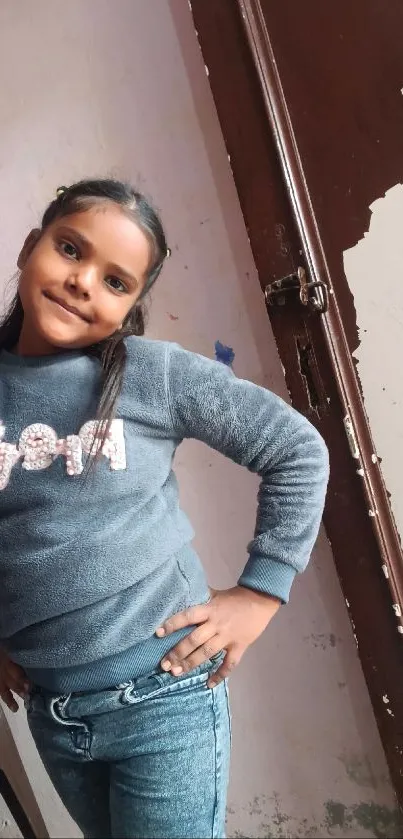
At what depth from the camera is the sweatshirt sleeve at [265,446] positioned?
755mm

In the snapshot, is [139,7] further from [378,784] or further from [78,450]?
[378,784]

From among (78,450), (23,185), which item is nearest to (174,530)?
(78,450)

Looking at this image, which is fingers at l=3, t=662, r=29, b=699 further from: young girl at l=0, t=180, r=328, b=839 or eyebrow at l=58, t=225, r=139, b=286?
eyebrow at l=58, t=225, r=139, b=286

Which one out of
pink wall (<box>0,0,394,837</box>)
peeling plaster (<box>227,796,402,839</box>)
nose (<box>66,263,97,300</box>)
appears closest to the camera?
nose (<box>66,263,97,300</box>)

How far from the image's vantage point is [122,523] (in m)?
0.75

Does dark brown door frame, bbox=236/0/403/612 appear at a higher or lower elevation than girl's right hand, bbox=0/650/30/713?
higher

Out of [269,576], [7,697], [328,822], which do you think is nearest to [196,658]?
[269,576]

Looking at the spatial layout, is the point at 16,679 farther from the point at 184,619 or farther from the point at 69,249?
the point at 69,249

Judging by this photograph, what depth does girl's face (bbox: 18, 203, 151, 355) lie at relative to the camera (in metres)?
0.73

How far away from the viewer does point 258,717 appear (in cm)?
119

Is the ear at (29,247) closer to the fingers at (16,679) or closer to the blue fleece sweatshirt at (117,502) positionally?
the blue fleece sweatshirt at (117,502)

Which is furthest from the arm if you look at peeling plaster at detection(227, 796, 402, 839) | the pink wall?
peeling plaster at detection(227, 796, 402, 839)

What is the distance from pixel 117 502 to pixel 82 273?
261mm

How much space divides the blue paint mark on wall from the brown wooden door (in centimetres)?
10
